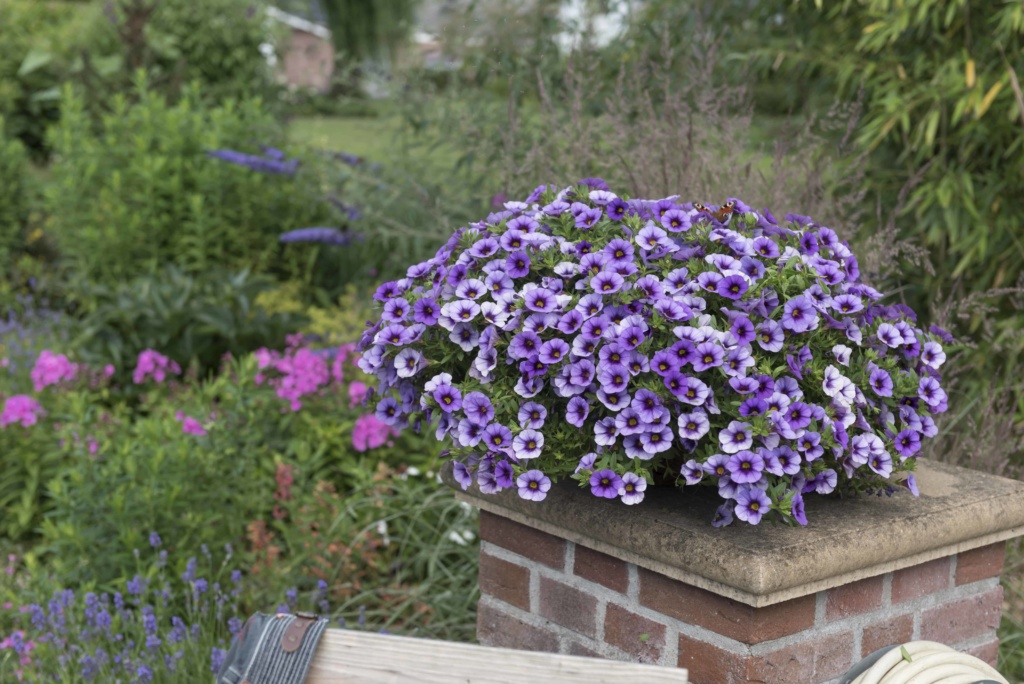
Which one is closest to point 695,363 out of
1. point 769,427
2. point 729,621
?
point 769,427

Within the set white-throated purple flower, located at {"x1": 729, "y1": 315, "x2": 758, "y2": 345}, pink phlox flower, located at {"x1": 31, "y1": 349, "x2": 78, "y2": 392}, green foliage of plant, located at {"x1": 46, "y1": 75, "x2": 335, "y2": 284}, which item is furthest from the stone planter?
green foliage of plant, located at {"x1": 46, "y1": 75, "x2": 335, "y2": 284}

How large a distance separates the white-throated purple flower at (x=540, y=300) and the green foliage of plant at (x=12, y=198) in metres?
5.50

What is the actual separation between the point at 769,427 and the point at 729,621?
326mm

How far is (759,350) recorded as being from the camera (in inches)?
67.4

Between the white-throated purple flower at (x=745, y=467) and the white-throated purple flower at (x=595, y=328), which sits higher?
the white-throated purple flower at (x=595, y=328)

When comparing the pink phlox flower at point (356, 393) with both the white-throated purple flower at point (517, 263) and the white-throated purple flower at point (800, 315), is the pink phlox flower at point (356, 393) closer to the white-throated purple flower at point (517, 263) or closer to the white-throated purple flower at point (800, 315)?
the white-throated purple flower at point (517, 263)

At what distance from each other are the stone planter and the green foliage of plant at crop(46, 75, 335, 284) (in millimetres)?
3223

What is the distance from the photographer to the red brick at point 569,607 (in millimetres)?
1896

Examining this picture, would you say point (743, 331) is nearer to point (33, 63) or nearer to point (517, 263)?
point (517, 263)

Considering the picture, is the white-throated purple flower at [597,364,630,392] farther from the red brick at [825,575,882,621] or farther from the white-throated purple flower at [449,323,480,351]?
the red brick at [825,575,882,621]

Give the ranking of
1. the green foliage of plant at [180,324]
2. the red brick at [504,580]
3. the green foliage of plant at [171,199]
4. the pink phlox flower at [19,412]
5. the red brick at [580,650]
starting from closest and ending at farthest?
the red brick at [580,650]
the red brick at [504,580]
the pink phlox flower at [19,412]
the green foliage of plant at [180,324]
the green foliage of plant at [171,199]

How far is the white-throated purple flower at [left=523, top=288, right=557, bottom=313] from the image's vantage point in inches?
67.4

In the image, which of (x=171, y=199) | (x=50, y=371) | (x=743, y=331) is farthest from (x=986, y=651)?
(x=171, y=199)

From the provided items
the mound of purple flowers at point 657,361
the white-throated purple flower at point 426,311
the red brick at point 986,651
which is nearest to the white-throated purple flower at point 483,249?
the mound of purple flowers at point 657,361
